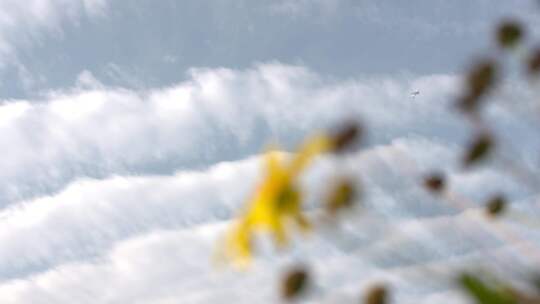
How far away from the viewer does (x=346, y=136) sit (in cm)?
353

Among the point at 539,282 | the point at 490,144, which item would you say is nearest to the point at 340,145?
the point at 539,282

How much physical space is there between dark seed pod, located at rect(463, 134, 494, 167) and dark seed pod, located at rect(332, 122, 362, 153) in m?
1.07

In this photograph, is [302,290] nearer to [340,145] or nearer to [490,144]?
[340,145]

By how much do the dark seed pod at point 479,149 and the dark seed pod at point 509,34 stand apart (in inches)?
35.7

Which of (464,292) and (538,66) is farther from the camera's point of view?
(538,66)

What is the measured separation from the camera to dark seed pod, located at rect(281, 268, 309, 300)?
3.66 metres

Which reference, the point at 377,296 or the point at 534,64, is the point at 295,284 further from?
the point at 534,64

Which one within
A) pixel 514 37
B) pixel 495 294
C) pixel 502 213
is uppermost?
pixel 514 37

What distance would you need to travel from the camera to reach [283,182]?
3562 mm

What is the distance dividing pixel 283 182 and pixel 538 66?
6.61ft

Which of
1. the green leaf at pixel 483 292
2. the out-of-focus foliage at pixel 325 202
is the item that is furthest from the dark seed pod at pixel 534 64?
the green leaf at pixel 483 292

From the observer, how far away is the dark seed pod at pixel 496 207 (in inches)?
194

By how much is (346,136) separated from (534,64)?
67.9 inches

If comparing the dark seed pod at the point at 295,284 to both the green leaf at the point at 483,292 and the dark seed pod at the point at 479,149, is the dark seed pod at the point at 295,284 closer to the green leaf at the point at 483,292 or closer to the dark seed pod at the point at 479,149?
the green leaf at the point at 483,292
